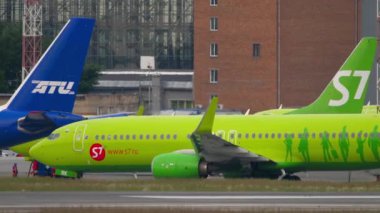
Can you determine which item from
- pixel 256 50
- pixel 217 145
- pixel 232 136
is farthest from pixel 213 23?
pixel 217 145

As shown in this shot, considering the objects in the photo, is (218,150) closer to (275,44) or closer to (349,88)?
(349,88)

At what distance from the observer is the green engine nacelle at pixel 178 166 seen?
44.4m

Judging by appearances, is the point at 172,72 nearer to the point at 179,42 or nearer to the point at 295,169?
the point at 179,42

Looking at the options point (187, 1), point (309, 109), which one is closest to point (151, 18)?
point (187, 1)

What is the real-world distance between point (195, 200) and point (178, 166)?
14.1 m

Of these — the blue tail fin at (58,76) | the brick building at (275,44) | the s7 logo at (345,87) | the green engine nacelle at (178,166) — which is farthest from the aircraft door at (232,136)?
the brick building at (275,44)

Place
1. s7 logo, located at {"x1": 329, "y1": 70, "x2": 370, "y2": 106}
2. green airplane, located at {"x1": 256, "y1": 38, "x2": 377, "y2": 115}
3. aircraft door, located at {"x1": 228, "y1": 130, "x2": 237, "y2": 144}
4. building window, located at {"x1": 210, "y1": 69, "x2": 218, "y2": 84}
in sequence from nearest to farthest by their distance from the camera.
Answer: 1. aircraft door, located at {"x1": 228, "y1": 130, "x2": 237, "y2": 144}
2. green airplane, located at {"x1": 256, "y1": 38, "x2": 377, "y2": 115}
3. s7 logo, located at {"x1": 329, "y1": 70, "x2": 370, "y2": 106}
4. building window, located at {"x1": 210, "y1": 69, "x2": 218, "y2": 84}

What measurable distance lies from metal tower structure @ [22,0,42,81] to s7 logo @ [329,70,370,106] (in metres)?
35.1

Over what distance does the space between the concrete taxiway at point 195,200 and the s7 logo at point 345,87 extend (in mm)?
21882

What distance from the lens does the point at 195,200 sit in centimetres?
3059

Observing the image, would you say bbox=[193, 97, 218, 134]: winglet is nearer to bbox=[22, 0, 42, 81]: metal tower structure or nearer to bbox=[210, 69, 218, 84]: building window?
bbox=[22, 0, 42, 81]: metal tower structure

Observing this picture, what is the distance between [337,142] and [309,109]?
8.15 metres

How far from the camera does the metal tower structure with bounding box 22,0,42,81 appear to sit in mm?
87938

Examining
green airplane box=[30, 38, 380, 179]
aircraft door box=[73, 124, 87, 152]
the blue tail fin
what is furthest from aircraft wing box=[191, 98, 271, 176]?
the blue tail fin
